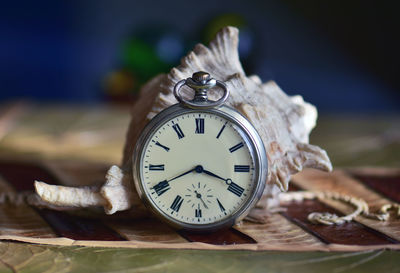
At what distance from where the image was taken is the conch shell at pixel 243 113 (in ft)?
3.80

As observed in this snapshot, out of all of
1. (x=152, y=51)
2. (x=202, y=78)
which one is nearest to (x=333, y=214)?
(x=202, y=78)

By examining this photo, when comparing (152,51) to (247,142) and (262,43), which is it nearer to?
(262,43)

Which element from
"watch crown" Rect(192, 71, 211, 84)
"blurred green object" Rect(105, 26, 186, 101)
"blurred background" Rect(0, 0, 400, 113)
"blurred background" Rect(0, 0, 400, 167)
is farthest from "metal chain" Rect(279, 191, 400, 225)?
"blurred background" Rect(0, 0, 400, 113)

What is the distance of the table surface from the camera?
3.41ft

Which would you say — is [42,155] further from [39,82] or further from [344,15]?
[344,15]

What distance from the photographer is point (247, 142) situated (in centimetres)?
114

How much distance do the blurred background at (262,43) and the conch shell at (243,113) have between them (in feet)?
8.52

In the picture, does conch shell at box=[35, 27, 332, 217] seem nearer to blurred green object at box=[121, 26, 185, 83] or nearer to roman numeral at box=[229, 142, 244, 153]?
roman numeral at box=[229, 142, 244, 153]

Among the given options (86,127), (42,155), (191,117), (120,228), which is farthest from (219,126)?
(86,127)

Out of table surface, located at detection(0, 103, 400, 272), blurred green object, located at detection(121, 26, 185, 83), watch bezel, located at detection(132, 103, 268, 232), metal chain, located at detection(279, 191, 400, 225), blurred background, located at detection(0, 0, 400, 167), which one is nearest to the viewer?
table surface, located at detection(0, 103, 400, 272)

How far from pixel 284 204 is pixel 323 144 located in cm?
73

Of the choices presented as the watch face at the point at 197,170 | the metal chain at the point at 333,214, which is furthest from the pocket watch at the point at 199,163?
the metal chain at the point at 333,214

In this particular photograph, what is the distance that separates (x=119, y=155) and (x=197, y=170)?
0.84m

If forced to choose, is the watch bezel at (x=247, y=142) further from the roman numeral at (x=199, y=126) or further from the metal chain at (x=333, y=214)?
the metal chain at (x=333, y=214)
